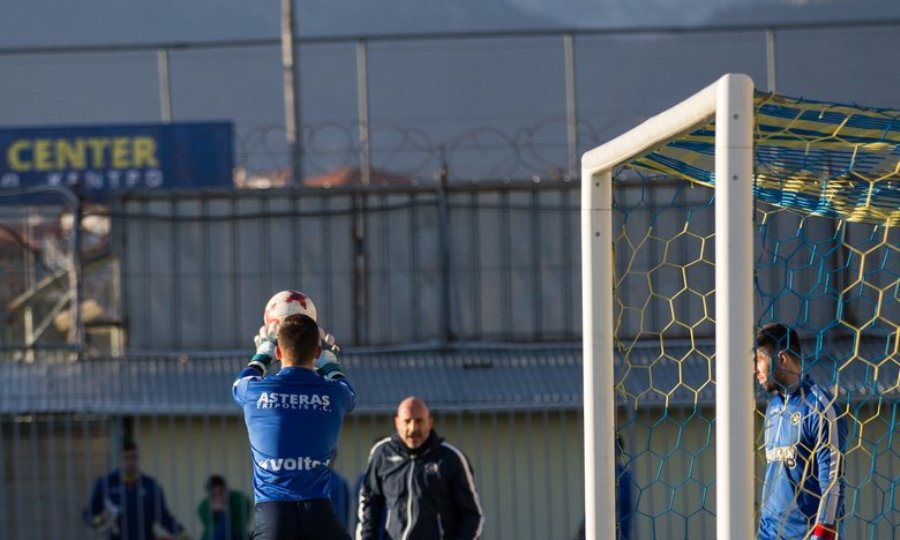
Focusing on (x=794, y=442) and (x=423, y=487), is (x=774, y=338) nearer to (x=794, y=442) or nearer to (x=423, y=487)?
(x=794, y=442)

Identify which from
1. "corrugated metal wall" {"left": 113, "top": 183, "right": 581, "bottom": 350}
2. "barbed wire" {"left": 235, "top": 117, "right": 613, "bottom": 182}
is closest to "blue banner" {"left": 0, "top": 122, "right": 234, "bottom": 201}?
"barbed wire" {"left": 235, "top": 117, "right": 613, "bottom": 182}

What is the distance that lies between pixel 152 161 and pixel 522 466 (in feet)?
15.8

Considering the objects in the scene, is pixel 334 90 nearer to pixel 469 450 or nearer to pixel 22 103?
pixel 22 103

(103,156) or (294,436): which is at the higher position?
(103,156)

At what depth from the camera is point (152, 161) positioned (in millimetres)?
12945

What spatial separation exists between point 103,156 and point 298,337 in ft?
26.9

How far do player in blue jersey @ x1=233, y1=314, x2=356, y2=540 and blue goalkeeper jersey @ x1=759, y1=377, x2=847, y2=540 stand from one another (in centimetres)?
192

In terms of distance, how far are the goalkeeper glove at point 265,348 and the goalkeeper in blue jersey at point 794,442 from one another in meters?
2.02

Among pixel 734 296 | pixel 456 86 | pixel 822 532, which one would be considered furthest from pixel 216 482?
pixel 456 86

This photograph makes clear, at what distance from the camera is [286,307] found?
5.63 meters

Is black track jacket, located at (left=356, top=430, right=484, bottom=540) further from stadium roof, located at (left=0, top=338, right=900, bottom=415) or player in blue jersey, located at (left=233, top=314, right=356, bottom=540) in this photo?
stadium roof, located at (left=0, top=338, right=900, bottom=415)

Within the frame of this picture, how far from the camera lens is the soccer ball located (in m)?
5.63

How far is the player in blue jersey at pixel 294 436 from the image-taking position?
212 inches

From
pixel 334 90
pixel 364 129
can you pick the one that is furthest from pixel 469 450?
pixel 334 90
